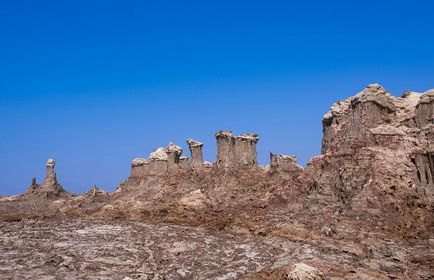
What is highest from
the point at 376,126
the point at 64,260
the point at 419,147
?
the point at 376,126

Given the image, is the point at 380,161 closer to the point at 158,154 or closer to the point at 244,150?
the point at 244,150

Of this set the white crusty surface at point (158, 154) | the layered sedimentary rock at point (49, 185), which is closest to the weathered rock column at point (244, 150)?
the white crusty surface at point (158, 154)

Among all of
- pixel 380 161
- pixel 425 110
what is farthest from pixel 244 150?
pixel 425 110

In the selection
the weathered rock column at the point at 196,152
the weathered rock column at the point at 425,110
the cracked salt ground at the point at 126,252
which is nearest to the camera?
the cracked salt ground at the point at 126,252

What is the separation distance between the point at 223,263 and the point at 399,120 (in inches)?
1024

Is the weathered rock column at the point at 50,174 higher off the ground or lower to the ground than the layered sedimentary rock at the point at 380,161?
higher

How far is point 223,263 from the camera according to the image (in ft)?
93.5

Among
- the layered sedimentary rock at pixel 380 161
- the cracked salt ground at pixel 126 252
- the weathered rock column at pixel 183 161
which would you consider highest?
the weathered rock column at pixel 183 161

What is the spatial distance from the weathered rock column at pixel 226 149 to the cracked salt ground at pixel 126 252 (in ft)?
73.9

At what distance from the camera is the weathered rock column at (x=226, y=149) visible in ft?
202

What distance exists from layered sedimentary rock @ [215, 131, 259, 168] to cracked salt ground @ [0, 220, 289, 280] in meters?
22.7

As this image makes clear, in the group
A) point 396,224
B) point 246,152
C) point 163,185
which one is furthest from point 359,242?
point 163,185

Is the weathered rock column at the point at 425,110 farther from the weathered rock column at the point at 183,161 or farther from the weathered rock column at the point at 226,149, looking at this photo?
the weathered rock column at the point at 183,161

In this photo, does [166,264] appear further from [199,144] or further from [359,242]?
[199,144]
